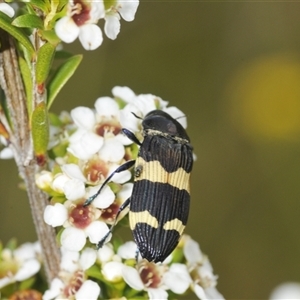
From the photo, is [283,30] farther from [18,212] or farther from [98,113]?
[98,113]

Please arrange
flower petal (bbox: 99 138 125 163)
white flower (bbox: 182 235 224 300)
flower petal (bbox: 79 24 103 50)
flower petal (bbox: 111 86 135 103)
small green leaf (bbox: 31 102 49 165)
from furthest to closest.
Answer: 1. flower petal (bbox: 111 86 135 103)
2. white flower (bbox: 182 235 224 300)
3. flower petal (bbox: 99 138 125 163)
4. small green leaf (bbox: 31 102 49 165)
5. flower petal (bbox: 79 24 103 50)

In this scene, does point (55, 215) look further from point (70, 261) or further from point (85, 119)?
point (85, 119)

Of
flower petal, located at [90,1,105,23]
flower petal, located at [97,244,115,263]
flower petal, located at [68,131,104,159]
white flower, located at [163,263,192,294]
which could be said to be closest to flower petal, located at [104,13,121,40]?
flower petal, located at [90,1,105,23]

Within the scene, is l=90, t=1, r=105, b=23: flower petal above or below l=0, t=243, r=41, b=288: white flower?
above

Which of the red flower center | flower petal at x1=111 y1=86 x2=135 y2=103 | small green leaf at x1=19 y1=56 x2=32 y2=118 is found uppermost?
small green leaf at x1=19 y1=56 x2=32 y2=118

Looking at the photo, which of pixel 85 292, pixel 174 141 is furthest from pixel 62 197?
pixel 174 141

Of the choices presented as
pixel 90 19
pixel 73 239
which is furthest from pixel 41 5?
pixel 73 239

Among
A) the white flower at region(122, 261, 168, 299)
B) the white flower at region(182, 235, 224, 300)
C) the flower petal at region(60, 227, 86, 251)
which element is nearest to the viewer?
the flower petal at region(60, 227, 86, 251)

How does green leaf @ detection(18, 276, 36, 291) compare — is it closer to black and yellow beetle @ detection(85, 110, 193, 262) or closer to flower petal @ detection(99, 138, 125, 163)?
black and yellow beetle @ detection(85, 110, 193, 262)
